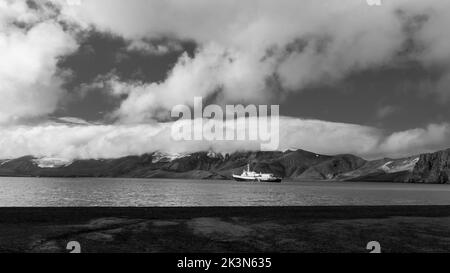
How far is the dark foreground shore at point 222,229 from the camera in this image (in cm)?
1878

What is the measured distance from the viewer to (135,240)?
19.8m

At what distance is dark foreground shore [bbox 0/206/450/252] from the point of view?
61.6ft

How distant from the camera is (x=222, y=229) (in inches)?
938

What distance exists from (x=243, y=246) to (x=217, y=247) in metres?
1.34

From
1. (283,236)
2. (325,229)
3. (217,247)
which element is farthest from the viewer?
(325,229)

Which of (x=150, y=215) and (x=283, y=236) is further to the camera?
(x=150, y=215)

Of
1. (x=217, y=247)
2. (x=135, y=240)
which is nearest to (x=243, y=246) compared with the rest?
(x=217, y=247)

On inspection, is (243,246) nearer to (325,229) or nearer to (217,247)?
(217,247)
